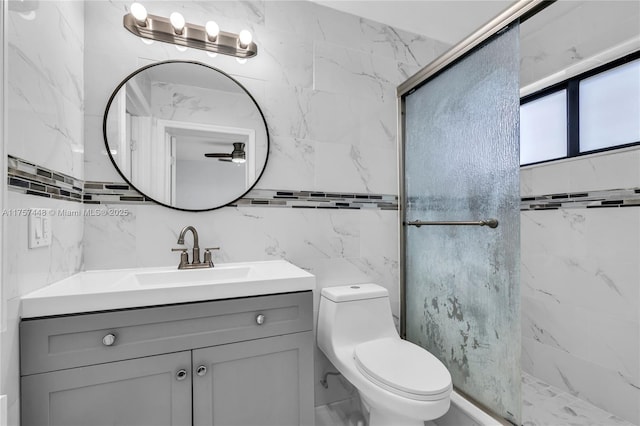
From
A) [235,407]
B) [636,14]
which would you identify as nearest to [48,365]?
[235,407]

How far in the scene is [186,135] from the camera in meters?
1.56

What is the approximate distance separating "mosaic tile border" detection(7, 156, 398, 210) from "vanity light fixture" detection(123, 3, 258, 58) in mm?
726

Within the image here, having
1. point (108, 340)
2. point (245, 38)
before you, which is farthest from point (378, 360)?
point (245, 38)

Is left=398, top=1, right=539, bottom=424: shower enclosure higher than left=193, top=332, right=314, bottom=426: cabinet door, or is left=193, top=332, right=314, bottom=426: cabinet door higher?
left=398, top=1, right=539, bottom=424: shower enclosure

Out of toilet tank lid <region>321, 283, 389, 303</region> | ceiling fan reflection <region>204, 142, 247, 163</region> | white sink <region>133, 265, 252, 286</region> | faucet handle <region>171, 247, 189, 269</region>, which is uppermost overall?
ceiling fan reflection <region>204, 142, 247, 163</region>

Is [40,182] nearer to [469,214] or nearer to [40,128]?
[40,128]

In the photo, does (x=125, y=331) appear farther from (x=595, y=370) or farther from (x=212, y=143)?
(x=595, y=370)

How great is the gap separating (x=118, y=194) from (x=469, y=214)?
1.66 meters

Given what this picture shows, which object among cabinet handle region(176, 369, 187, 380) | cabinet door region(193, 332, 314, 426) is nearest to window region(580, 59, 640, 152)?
cabinet door region(193, 332, 314, 426)

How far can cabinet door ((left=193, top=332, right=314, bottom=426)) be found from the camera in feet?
3.71

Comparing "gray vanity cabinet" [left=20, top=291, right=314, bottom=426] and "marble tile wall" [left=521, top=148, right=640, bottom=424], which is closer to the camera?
"gray vanity cabinet" [left=20, top=291, right=314, bottom=426]

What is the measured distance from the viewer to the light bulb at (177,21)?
4.83ft

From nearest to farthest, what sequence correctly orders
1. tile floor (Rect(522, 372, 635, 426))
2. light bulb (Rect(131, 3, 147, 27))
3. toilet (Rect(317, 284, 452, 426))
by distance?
toilet (Rect(317, 284, 452, 426)) → light bulb (Rect(131, 3, 147, 27)) → tile floor (Rect(522, 372, 635, 426))

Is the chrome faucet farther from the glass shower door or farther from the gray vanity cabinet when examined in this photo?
the glass shower door
